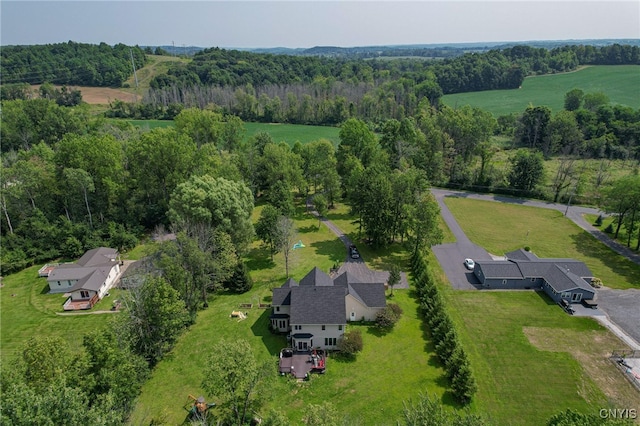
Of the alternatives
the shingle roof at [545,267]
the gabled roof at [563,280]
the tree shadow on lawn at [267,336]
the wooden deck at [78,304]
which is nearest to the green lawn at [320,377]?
the tree shadow on lawn at [267,336]

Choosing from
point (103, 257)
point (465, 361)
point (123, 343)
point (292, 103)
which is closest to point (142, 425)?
point (123, 343)

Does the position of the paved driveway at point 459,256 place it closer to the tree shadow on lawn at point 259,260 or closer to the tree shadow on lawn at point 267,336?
the tree shadow on lawn at point 267,336

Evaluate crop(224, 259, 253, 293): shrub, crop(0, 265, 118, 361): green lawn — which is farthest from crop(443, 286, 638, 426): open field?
crop(0, 265, 118, 361): green lawn


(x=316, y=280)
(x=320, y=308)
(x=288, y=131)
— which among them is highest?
(x=288, y=131)

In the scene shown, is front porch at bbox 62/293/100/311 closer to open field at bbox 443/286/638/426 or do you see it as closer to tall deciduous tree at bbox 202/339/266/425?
tall deciduous tree at bbox 202/339/266/425

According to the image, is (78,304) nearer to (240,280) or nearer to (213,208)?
(240,280)

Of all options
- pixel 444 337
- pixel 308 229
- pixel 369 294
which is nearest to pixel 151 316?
pixel 369 294
